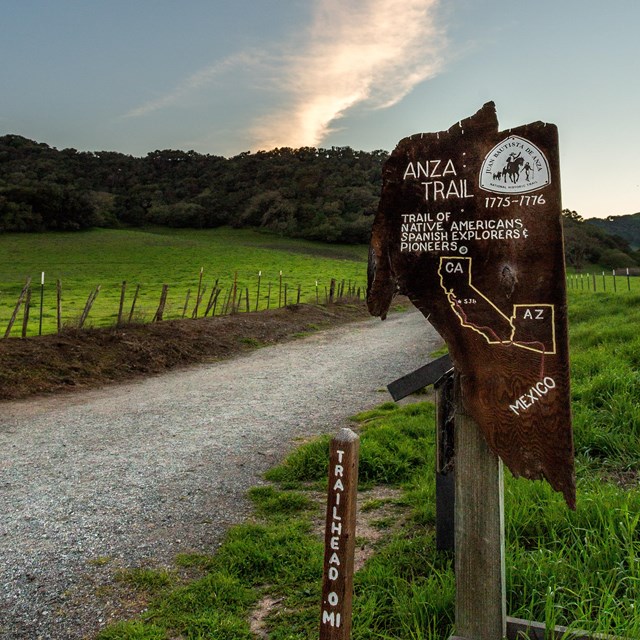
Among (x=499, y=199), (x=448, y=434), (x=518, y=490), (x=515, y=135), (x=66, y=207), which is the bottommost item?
(x=518, y=490)

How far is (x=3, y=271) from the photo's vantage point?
144ft

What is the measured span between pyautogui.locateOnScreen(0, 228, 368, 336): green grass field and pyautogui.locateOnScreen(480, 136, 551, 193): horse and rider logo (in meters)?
17.3

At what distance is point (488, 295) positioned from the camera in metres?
2.62

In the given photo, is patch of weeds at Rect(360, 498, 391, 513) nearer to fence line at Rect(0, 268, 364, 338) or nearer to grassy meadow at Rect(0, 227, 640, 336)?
fence line at Rect(0, 268, 364, 338)

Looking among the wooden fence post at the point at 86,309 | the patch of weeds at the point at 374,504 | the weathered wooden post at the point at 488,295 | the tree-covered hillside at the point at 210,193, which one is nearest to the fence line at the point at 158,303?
the wooden fence post at the point at 86,309

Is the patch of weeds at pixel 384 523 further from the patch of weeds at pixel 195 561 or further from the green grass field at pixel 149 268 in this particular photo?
the green grass field at pixel 149 268

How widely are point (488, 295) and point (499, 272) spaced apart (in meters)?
0.11

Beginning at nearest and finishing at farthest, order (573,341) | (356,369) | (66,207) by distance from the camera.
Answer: (573,341) < (356,369) < (66,207)

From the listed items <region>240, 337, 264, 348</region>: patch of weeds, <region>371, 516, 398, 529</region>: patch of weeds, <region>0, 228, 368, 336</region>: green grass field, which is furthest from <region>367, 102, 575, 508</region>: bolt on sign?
<region>0, 228, 368, 336</region>: green grass field

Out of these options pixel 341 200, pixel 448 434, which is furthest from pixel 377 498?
pixel 341 200

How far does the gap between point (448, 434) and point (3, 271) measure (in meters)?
47.9

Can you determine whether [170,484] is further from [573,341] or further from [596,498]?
[573,341]

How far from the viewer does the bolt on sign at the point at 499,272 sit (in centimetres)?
253

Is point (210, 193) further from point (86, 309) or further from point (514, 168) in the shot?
point (514, 168)
